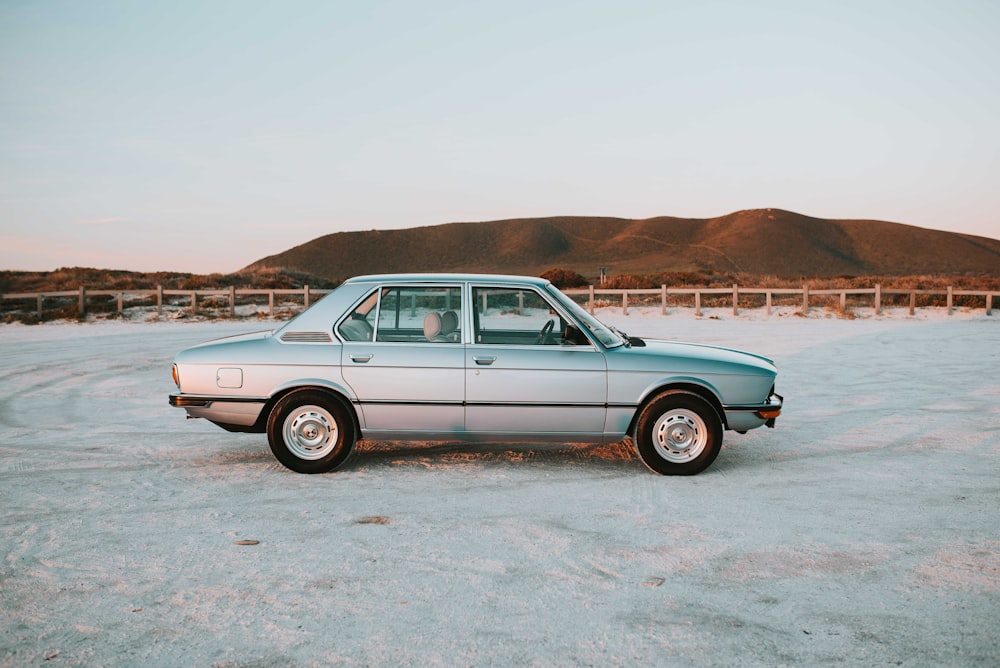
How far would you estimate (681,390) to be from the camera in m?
6.53

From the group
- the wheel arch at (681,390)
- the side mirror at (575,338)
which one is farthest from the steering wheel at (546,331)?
the wheel arch at (681,390)

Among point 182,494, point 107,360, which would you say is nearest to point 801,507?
point 182,494

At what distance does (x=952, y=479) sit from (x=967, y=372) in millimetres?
8201

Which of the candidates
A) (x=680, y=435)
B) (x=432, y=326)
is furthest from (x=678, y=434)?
(x=432, y=326)

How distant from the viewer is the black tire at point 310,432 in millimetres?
6496

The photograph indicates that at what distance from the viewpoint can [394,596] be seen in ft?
13.3

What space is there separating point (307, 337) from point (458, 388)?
4.38 feet

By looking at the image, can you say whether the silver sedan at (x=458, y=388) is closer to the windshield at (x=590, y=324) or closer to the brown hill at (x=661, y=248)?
the windshield at (x=590, y=324)

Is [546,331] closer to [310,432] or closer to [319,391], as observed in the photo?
[319,391]

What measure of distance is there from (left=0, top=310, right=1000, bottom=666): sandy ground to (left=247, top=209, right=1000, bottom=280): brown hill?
11937 cm

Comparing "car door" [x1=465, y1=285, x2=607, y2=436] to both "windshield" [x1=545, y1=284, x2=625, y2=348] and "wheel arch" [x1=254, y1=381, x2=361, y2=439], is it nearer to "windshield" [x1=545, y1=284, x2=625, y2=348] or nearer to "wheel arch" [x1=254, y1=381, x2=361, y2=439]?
"windshield" [x1=545, y1=284, x2=625, y2=348]

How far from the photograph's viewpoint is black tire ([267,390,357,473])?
6.50 m

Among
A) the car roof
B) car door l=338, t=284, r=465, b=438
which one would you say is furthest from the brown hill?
car door l=338, t=284, r=465, b=438

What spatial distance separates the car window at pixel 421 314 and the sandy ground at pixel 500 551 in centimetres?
114
